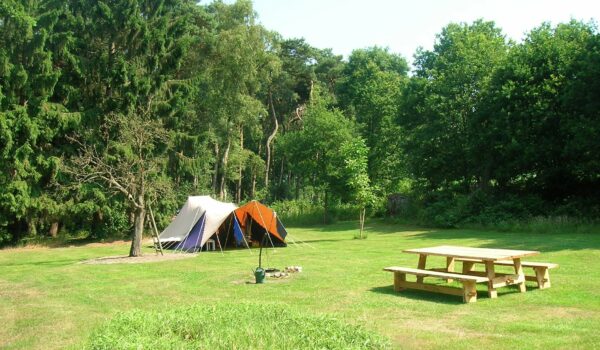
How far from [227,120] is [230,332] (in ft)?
87.3

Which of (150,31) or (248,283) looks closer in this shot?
(248,283)

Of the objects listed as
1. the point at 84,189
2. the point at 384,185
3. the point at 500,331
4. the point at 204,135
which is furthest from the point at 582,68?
the point at 84,189

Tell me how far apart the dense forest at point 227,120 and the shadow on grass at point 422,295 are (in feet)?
27.8

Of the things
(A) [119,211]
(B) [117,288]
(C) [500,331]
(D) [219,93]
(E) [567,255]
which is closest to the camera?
(C) [500,331]

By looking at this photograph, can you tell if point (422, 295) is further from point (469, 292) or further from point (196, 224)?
point (196, 224)

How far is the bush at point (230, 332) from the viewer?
4059 millimetres

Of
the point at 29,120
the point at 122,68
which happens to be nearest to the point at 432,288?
the point at 29,120

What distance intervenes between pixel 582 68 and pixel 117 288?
20.0 meters

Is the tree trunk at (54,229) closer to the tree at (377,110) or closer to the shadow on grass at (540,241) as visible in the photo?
the shadow on grass at (540,241)

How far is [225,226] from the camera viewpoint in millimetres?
18328

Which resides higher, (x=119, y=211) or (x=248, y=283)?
(x=119, y=211)

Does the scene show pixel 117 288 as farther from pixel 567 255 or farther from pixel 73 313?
pixel 567 255

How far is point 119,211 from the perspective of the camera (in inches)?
913

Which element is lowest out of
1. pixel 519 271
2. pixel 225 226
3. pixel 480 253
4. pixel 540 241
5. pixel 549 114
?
pixel 519 271
